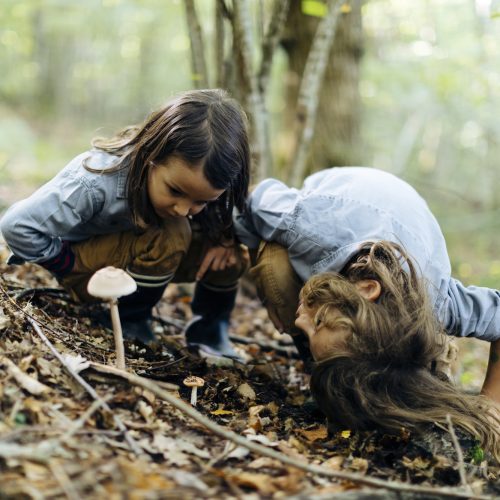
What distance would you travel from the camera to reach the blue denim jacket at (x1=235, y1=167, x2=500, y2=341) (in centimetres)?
302

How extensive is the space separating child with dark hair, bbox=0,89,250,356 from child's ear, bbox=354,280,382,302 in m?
0.94

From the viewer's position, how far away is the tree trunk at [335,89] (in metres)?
5.58

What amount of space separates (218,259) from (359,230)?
1.03 metres

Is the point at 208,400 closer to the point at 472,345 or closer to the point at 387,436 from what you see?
the point at 387,436

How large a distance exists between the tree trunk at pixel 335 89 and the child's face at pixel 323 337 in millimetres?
3373

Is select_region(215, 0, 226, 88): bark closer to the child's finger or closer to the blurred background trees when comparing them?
the blurred background trees

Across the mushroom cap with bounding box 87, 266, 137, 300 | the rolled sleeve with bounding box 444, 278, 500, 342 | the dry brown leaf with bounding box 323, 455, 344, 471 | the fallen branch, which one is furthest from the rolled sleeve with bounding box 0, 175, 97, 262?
the rolled sleeve with bounding box 444, 278, 500, 342

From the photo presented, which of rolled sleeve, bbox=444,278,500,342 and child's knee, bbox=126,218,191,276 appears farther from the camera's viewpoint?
child's knee, bbox=126,218,191,276

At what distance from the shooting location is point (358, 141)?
5.97 meters

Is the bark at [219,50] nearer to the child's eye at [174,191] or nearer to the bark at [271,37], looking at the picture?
the bark at [271,37]

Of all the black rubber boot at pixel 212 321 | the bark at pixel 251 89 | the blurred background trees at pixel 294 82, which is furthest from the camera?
the blurred background trees at pixel 294 82

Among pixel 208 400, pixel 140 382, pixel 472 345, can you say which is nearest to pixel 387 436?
pixel 208 400

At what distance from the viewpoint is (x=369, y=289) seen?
280 cm

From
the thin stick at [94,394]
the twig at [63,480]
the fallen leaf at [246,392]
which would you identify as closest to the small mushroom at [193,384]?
the fallen leaf at [246,392]
